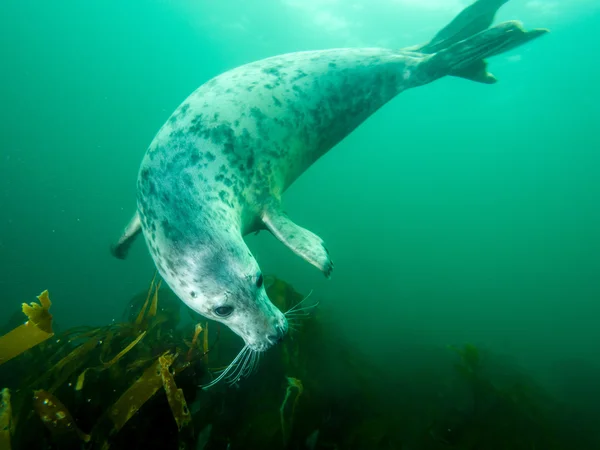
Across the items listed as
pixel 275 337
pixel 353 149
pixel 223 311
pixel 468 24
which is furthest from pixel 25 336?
pixel 353 149

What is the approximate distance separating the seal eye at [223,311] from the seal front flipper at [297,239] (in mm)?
648

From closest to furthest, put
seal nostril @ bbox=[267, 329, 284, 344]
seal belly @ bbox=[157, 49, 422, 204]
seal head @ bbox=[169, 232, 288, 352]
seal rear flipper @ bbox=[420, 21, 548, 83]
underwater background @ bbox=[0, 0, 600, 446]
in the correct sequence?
seal head @ bbox=[169, 232, 288, 352]
seal nostril @ bbox=[267, 329, 284, 344]
seal belly @ bbox=[157, 49, 422, 204]
seal rear flipper @ bbox=[420, 21, 548, 83]
underwater background @ bbox=[0, 0, 600, 446]

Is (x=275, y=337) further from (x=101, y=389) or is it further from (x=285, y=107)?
(x=285, y=107)

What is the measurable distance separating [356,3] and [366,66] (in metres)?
20.1

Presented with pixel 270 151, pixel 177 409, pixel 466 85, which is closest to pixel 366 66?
pixel 270 151

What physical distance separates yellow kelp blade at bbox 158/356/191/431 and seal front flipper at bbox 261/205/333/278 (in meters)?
1.10

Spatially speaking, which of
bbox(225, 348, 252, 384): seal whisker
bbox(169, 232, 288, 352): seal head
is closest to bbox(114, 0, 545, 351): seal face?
bbox(169, 232, 288, 352): seal head

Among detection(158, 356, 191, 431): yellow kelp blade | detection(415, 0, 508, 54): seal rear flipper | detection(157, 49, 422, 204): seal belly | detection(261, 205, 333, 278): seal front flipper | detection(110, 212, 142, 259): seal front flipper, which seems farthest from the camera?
detection(415, 0, 508, 54): seal rear flipper

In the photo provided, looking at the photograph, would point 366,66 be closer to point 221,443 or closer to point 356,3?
point 221,443

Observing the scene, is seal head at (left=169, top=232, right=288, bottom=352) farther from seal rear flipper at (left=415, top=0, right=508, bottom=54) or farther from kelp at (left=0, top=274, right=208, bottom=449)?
seal rear flipper at (left=415, top=0, right=508, bottom=54)

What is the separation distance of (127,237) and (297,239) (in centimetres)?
187

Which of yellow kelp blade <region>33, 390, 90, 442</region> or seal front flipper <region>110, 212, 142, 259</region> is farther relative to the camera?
seal front flipper <region>110, 212, 142, 259</region>

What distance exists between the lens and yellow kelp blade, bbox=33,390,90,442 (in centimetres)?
159

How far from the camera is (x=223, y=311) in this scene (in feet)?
6.41
